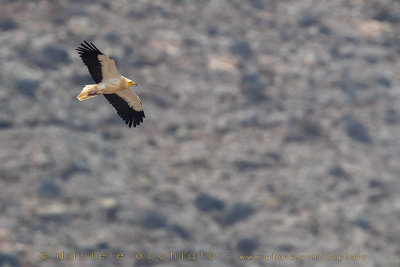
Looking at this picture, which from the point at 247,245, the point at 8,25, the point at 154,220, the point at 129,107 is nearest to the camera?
the point at 129,107

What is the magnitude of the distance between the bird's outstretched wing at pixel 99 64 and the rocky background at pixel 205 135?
32155mm

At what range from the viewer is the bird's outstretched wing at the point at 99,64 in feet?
77.5

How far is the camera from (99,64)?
23766 mm

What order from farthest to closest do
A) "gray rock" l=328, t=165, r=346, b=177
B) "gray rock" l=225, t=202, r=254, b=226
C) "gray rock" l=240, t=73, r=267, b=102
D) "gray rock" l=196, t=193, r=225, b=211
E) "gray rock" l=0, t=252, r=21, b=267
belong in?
"gray rock" l=240, t=73, r=267, b=102 → "gray rock" l=328, t=165, r=346, b=177 → "gray rock" l=196, t=193, r=225, b=211 → "gray rock" l=225, t=202, r=254, b=226 → "gray rock" l=0, t=252, r=21, b=267

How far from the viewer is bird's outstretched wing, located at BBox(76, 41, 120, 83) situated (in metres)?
23.6

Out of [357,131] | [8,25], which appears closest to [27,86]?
[8,25]

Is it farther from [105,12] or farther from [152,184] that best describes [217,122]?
[105,12]

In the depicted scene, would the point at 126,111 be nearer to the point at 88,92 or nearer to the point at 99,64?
the point at 99,64

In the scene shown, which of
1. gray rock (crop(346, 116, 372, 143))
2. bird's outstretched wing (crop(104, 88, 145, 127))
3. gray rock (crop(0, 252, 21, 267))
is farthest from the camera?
gray rock (crop(346, 116, 372, 143))

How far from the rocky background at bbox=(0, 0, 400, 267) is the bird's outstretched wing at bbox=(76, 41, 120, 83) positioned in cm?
3215

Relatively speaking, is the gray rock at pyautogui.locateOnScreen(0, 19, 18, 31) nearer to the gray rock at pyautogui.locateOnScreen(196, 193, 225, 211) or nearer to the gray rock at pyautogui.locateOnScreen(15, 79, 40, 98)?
the gray rock at pyautogui.locateOnScreen(15, 79, 40, 98)

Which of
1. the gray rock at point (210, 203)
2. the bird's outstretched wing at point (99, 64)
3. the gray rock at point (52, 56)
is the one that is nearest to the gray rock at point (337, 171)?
the gray rock at point (210, 203)

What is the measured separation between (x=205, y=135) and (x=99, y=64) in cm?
4403

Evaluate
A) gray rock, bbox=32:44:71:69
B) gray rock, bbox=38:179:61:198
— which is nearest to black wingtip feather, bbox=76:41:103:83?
gray rock, bbox=38:179:61:198
